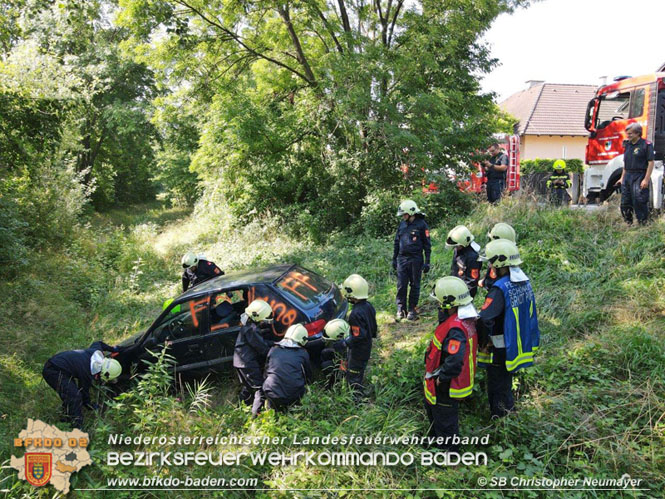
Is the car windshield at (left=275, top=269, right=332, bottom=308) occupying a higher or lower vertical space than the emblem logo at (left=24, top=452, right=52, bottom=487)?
higher

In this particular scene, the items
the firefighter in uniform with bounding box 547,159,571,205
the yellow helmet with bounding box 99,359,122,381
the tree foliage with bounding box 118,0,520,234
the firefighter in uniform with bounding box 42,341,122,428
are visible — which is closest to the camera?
the firefighter in uniform with bounding box 42,341,122,428

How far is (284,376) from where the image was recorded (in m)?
4.38

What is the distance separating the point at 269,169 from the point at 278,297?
28.4 ft

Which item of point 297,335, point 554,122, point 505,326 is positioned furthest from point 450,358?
point 554,122

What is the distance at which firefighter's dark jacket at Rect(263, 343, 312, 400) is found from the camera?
4.39 m

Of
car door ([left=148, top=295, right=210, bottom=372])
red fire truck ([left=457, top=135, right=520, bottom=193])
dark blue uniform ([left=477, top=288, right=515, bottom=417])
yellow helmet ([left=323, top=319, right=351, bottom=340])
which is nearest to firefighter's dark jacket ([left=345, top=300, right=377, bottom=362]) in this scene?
yellow helmet ([left=323, top=319, right=351, bottom=340])

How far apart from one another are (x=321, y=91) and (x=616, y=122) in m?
7.38

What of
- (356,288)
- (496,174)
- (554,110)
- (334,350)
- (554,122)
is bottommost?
(334,350)

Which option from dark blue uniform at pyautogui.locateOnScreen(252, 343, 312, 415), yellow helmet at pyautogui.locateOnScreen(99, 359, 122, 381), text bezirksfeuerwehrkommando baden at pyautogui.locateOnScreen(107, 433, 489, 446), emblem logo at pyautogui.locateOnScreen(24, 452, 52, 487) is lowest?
emblem logo at pyautogui.locateOnScreen(24, 452, 52, 487)

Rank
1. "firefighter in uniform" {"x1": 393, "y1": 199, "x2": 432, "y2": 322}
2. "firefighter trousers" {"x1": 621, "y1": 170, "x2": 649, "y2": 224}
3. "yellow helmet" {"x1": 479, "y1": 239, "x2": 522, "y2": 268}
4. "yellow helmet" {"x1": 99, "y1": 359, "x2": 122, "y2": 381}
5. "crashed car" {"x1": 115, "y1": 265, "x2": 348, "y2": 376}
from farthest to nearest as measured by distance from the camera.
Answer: "firefighter trousers" {"x1": 621, "y1": 170, "x2": 649, "y2": 224}
"firefighter in uniform" {"x1": 393, "y1": 199, "x2": 432, "y2": 322}
"crashed car" {"x1": 115, "y1": 265, "x2": 348, "y2": 376}
"yellow helmet" {"x1": 99, "y1": 359, "x2": 122, "y2": 381}
"yellow helmet" {"x1": 479, "y1": 239, "x2": 522, "y2": 268}

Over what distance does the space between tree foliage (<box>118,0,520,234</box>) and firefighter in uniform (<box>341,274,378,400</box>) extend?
6885 mm

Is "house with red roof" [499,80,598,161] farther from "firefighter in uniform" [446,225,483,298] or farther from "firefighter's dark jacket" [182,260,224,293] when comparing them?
"firefighter's dark jacket" [182,260,224,293]

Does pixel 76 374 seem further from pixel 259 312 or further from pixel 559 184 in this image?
pixel 559 184

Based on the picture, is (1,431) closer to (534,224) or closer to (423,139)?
(534,224)
